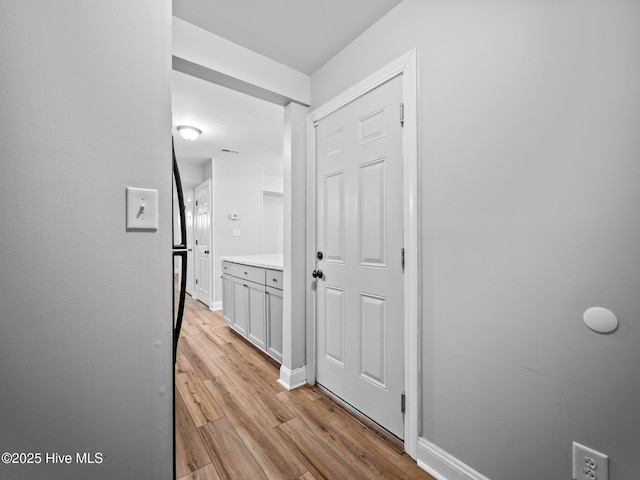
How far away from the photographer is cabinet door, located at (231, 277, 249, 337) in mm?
2875

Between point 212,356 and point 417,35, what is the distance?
290 cm

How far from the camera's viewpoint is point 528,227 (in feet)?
3.42

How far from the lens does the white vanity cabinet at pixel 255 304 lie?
2.38 metres

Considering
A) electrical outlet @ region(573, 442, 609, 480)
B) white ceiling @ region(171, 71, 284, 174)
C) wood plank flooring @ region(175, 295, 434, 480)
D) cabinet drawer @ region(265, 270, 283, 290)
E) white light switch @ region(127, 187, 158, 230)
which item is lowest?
wood plank flooring @ region(175, 295, 434, 480)

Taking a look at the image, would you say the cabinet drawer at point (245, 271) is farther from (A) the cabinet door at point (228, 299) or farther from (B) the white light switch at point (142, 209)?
(B) the white light switch at point (142, 209)

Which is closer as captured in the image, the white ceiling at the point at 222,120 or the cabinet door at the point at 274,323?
the cabinet door at the point at 274,323

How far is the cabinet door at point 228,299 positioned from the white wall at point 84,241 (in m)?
2.42

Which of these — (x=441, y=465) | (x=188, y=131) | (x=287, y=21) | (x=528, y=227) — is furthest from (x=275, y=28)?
(x=441, y=465)

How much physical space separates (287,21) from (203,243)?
3.94 meters

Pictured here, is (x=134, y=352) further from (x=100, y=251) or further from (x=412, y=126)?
(x=412, y=126)

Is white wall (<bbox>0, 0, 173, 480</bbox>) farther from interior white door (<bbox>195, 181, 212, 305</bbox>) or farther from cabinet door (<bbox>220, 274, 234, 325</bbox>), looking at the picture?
interior white door (<bbox>195, 181, 212, 305</bbox>)

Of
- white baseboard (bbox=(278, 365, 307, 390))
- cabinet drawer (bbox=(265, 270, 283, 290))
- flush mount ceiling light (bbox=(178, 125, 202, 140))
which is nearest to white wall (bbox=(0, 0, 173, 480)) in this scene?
white baseboard (bbox=(278, 365, 307, 390))

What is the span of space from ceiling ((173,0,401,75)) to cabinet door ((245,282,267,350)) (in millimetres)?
1908

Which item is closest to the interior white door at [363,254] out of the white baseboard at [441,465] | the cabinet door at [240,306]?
the white baseboard at [441,465]
